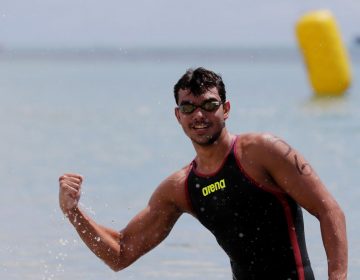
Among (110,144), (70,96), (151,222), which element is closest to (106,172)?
(110,144)

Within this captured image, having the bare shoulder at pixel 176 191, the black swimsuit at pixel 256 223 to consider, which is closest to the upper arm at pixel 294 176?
the black swimsuit at pixel 256 223

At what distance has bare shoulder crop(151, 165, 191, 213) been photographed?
4.95 m

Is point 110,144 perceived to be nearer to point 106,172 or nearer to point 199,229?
point 106,172

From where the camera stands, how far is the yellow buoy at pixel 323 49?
1050 inches

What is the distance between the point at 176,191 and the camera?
16.3 feet

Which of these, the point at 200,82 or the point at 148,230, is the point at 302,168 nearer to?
the point at 200,82

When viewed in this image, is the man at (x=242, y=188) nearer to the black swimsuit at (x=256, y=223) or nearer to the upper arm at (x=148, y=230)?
the black swimsuit at (x=256, y=223)

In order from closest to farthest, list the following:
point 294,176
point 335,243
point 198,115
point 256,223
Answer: point 335,243 < point 294,176 < point 198,115 < point 256,223

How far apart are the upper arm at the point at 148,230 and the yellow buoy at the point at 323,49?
22017 millimetres

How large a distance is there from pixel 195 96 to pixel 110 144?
577 inches

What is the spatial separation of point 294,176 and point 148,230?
93 cm

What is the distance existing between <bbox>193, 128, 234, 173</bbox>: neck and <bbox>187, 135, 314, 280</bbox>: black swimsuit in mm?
33

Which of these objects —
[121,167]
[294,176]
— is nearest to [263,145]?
[294,176]

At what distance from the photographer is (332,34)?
26797 mm
